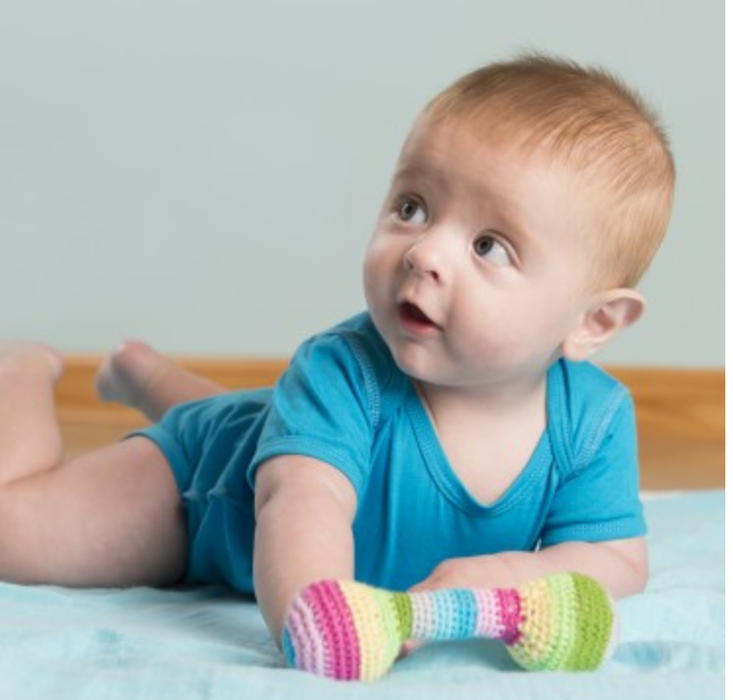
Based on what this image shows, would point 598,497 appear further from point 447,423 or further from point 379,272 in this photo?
point 379,272

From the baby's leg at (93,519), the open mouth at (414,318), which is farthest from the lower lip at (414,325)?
the baby's leg at (93,519)

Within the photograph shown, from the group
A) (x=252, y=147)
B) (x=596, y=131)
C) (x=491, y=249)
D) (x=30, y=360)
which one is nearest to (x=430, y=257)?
(x=491, y=249)

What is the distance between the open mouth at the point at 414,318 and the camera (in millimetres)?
984

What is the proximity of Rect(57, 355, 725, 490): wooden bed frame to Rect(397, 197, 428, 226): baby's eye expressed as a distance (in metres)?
1.14

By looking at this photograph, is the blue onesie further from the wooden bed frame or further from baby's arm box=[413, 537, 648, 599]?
the wooden bed frame

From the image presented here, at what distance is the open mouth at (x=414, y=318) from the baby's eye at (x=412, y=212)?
0.06 m

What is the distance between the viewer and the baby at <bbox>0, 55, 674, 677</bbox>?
0.97 metres

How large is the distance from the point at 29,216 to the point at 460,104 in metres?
1.36

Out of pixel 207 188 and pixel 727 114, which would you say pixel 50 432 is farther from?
Answer: pixel 727 114

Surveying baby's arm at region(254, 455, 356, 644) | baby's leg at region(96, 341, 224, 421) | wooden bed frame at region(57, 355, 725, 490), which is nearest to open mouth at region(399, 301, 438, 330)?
baby's arm at region(254, 455, 356, 644)

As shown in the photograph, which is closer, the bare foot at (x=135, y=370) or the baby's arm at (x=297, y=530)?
the baby's arm at (x=297, y=530)

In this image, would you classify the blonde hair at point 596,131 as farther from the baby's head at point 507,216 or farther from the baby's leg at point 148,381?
the baby's leg at point 148,381

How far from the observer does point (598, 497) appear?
1.10m

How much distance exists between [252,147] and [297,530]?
1.32m
